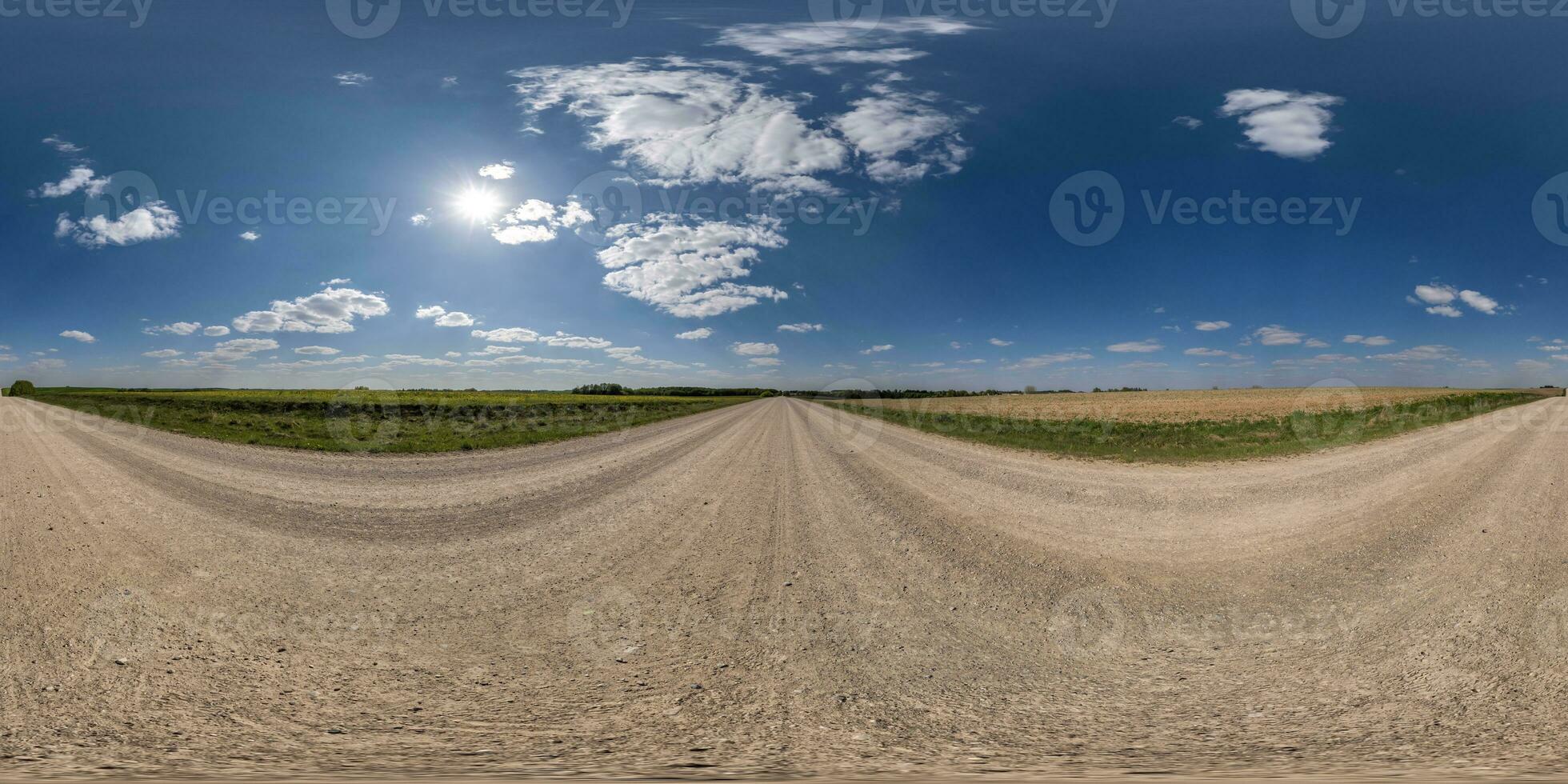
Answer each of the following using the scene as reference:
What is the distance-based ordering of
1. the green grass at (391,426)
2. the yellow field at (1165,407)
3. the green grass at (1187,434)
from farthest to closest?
the yellow field at (1165,407)
the green grass at (391,426)
the green grass at (1187,434)

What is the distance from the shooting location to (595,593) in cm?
606

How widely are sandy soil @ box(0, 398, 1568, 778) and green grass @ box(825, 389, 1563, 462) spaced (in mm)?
6492

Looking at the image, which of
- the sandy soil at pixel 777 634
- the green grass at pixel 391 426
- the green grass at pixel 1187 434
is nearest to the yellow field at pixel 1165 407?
the green grass at pixel 1187 434

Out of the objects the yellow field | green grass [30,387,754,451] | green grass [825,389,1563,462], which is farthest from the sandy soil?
the yellow field

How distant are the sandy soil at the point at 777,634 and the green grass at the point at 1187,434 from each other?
256 inches

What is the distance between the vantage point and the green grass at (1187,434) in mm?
17594

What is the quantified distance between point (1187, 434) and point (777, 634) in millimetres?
21884

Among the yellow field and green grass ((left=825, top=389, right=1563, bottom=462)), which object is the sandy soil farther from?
the yellow field

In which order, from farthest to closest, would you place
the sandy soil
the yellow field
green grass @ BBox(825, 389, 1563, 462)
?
the yellow field, green grass @ BBox(825, 389, 1563, 462), the sandy soil

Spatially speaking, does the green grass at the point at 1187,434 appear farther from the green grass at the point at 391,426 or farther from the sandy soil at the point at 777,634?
the green grass at the point at 391,426

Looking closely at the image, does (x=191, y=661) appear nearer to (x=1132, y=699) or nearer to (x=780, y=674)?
(x=780, y=674)

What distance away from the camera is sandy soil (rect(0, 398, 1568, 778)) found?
3.60m

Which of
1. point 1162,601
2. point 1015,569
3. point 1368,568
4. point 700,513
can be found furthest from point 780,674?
point 1368,568

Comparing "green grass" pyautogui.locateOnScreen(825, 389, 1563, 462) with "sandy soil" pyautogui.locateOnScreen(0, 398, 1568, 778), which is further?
"green grass" pyautogui.locateOnScreen(825, 389, 1563, 462)
